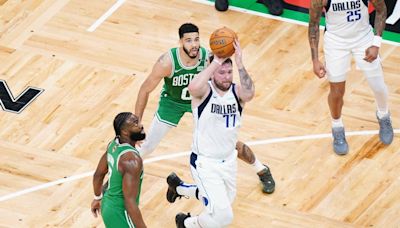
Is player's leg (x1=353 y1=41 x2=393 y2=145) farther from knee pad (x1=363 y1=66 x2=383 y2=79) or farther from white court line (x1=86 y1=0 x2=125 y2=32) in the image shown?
white court line (x1=86 y1=0 x2=125 y2=32)

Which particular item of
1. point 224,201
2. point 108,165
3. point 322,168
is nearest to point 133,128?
point 108,165

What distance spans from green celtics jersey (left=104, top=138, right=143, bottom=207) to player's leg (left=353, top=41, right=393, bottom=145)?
3.16 meters

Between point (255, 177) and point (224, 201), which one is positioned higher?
point (224, 201)

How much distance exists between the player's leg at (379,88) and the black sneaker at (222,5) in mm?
3138

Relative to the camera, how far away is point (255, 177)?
1218cm

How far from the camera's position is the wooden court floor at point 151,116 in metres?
11.8

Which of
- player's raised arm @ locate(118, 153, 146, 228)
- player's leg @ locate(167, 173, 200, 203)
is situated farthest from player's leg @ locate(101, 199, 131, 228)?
player's leg @ locate(167, 173, 200, 203)

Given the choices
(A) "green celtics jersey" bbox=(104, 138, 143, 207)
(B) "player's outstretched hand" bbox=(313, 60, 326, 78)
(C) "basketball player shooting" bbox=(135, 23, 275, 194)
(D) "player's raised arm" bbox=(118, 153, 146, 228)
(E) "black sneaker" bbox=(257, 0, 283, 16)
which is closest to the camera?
(D) "player's raised arm" bbox=(118, 153, 146, 228)

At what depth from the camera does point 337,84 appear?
1218 cm

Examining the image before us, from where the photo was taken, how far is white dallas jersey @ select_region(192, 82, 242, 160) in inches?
413

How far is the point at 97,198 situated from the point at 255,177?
2325 millimetres

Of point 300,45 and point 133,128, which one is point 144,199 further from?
point 300,45

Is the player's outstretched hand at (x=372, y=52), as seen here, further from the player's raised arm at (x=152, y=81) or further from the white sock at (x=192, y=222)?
the white sock at (x=192, y=222)

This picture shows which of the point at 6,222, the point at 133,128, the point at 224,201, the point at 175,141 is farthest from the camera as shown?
the point at 175,141
